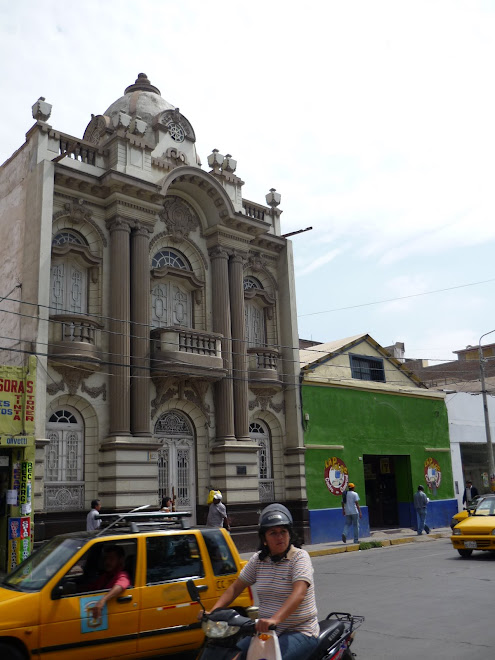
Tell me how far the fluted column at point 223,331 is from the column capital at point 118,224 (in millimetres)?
3569

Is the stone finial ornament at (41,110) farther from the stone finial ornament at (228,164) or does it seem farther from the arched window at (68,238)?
the stone finial ornament at (228,164)

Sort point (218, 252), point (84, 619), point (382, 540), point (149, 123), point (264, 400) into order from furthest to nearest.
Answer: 1. point (264, 400)
2. point (149, 123)
3. point (218, 252)
4. point (382, 540)
5. point (84, 619)

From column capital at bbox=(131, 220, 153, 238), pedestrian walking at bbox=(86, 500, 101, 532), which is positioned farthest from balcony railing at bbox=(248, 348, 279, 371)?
pedestrian walking at bbox=(86, 500, 101, 532)

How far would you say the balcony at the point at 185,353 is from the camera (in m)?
19.1

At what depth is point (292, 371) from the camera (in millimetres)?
23469

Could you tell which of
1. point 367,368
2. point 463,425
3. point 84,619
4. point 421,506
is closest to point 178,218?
point 367,368

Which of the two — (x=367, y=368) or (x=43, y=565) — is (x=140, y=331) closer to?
(x=367, y=368)

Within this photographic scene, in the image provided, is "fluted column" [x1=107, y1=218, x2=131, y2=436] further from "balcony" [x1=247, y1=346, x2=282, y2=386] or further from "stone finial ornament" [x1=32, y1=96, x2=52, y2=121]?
"balcony" [x1=247, y1=346, x2=282, y2=386]

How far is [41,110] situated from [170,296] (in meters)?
6.65

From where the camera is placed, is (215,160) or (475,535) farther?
(215,160)

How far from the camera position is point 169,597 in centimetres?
657

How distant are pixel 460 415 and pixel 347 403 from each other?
858cm

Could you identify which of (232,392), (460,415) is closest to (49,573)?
(232,392)

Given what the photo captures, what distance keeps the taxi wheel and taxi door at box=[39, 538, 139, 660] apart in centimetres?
19
